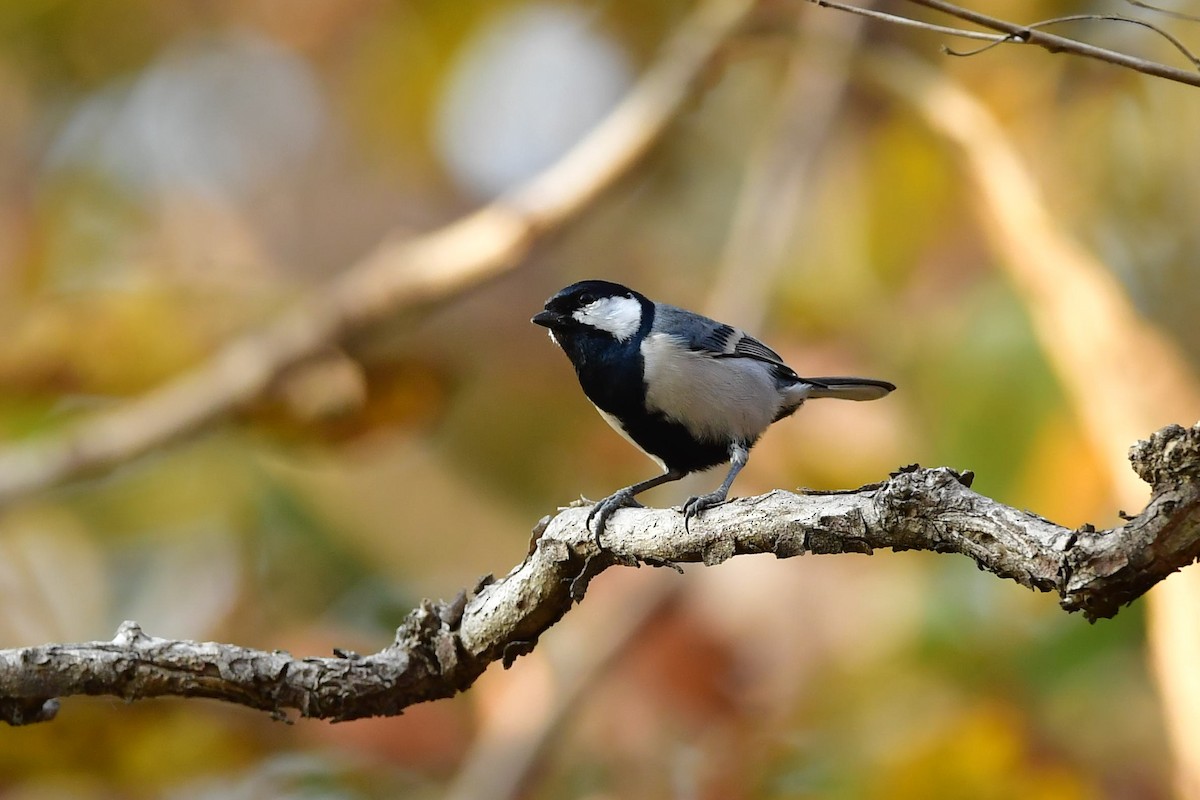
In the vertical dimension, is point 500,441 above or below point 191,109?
→ below

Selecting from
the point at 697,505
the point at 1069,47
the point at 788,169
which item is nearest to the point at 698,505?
the point at 697,505

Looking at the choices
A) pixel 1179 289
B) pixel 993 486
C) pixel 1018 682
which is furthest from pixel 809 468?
pixel 1179 289

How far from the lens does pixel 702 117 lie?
30.0 feet

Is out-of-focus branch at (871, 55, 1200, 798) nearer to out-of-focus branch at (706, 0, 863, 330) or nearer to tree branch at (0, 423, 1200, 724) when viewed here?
out-of-focus branch at (706, 0, 863, 330)

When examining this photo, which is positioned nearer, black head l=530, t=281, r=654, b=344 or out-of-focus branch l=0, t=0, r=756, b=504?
black head l=530, t=281, r=654, b=344

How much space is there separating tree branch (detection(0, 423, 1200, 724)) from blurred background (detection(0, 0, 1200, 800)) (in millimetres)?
2351

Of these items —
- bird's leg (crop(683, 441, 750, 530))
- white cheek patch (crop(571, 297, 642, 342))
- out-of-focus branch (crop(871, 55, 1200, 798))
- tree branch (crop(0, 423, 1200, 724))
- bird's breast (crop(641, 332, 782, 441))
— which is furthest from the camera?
out-of-focus branch (crop(871, 55, 1200, 798))

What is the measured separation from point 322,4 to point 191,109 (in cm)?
133

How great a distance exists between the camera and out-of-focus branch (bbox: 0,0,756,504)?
18.4ft

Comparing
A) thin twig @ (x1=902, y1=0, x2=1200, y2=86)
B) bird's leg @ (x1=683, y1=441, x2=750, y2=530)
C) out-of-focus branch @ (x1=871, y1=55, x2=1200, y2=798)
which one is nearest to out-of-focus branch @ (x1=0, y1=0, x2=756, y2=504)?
out-of-focus branch @ (x1=871, y1=55, x2=1200, y2=798)

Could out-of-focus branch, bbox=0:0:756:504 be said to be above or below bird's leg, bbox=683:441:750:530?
above

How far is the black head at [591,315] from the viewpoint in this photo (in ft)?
12.2

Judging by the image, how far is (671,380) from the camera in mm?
3504

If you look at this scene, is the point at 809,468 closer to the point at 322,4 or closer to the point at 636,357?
the point at 636,357
